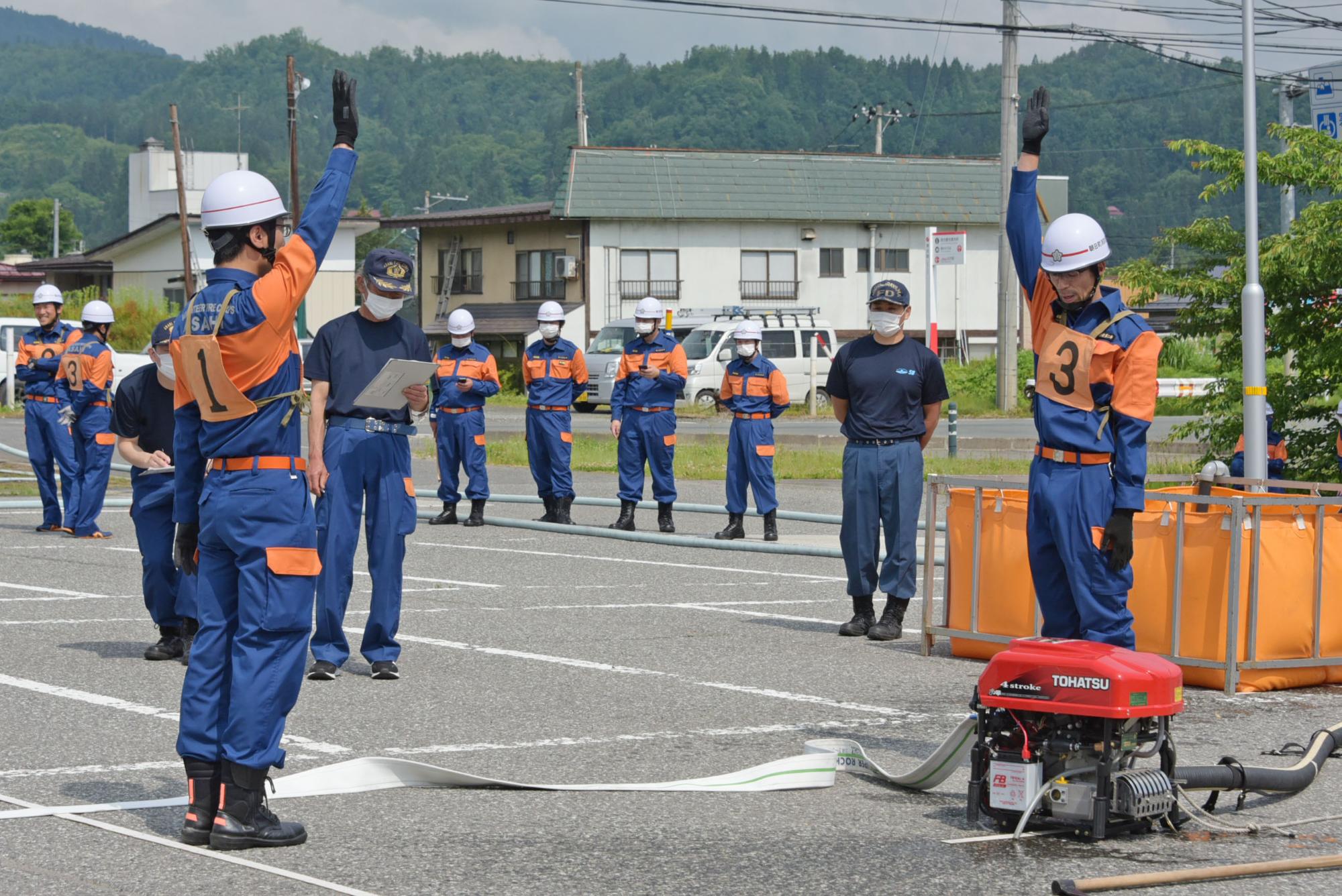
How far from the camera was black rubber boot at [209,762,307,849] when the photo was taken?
5891 mm

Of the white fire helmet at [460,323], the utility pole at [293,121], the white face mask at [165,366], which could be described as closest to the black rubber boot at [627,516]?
the white fire helmet at [460,323]

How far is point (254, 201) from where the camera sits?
6203 millimetres

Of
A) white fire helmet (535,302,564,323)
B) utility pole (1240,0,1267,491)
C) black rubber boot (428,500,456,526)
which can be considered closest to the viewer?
utility pole (1240,0,1267,491)

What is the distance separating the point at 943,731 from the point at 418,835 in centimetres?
299

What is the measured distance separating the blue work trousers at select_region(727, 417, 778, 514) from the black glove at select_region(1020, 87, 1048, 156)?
933cm

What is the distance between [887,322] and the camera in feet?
36.6

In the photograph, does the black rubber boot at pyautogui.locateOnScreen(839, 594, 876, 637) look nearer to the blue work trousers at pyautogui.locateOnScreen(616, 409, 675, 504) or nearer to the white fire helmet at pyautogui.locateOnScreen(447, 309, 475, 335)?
the blue work trousers at pyautogui.locateOnScreen(616, 409, 675, 504)

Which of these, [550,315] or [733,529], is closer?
[733,529]

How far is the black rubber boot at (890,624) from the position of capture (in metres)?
11.0

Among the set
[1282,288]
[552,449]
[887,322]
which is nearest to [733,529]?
[552,449]

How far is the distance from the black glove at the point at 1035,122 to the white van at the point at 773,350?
1345 inches

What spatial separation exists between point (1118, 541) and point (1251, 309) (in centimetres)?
1022

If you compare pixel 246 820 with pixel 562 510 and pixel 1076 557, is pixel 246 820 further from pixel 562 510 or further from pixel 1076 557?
pixel 562 510

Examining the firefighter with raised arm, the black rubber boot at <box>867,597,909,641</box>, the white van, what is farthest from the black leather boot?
the white van
